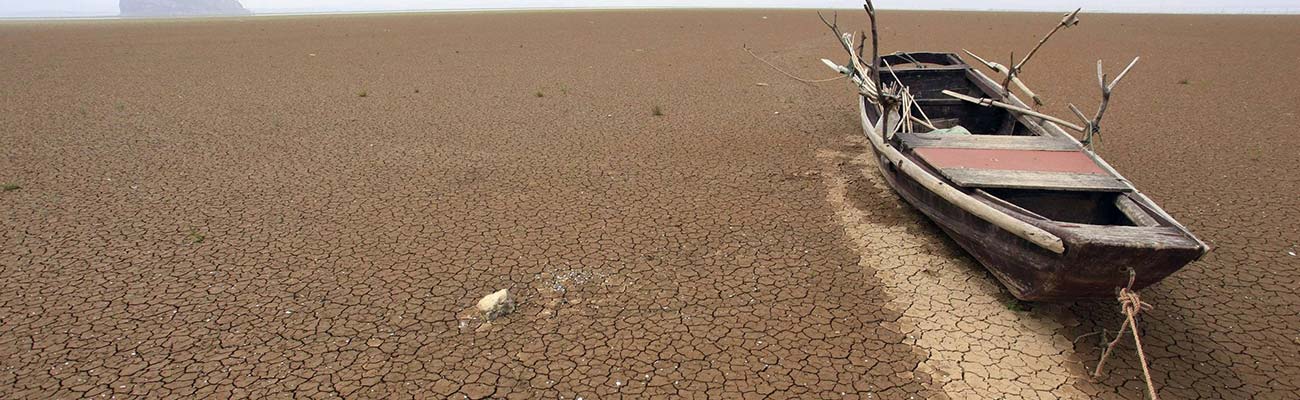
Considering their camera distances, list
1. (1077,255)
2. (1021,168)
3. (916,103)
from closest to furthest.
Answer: (1077,255) < (1021,168) < (916,103)

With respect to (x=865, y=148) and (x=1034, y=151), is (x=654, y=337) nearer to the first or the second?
(x=1034, y=151)

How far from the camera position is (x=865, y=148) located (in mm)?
8281

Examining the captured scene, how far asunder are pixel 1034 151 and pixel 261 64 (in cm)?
1606

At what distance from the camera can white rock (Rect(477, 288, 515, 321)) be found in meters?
4.19

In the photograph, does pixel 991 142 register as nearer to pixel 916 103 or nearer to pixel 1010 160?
pixel 1010 160

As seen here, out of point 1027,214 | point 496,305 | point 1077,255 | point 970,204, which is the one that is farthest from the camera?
point 496,305

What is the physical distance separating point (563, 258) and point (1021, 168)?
3.25 m

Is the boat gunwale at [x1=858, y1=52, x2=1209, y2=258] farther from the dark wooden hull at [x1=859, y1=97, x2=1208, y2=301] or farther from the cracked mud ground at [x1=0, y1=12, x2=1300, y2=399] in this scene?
the cracked mud ground at [x1=0, y1=12, x2=1300, y2=399]

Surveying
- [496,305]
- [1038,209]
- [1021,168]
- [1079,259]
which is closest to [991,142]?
[1021,168]

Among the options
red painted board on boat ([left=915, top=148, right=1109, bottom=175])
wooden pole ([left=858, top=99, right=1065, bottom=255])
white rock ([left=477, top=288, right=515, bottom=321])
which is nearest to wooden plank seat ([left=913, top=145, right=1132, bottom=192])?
red painted board on boat ([left=915, top=148, right=1109, bottom=175])

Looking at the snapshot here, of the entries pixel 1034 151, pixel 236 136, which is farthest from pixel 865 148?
pixel 236 136

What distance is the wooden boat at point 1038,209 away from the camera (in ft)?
11.1

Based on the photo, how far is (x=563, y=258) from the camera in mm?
5070

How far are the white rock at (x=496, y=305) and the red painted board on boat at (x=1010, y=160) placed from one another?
2.97 meters
